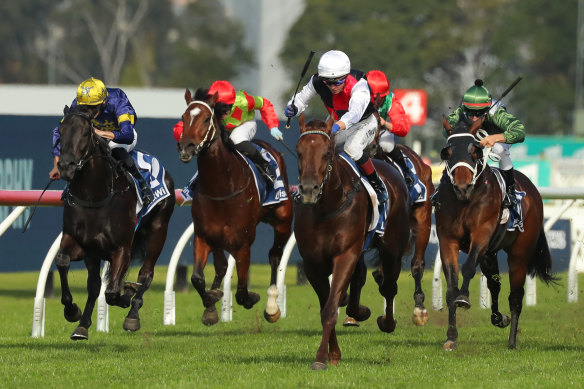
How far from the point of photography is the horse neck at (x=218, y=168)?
9.12m

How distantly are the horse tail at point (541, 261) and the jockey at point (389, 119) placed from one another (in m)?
1.22

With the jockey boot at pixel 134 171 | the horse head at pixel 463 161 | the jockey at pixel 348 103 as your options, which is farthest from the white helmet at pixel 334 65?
the jockey boot at pixel 134 171

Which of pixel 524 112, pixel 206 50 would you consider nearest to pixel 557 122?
pixel 524 112

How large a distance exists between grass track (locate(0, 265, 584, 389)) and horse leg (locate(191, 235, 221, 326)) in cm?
25

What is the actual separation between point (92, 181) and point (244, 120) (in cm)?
187

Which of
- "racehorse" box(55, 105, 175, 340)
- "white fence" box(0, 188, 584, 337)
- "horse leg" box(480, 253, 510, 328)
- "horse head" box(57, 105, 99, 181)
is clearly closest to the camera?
"horse head" box(57, 105, 99, 181)

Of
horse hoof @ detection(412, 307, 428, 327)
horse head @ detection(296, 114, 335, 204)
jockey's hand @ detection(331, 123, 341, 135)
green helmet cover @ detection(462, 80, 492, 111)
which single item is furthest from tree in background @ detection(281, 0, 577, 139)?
horse head @ detection(296, 114, 335, 204)

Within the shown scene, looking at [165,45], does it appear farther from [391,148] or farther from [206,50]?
[391,148]

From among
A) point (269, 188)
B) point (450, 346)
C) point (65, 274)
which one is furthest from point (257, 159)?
point (450, 346)

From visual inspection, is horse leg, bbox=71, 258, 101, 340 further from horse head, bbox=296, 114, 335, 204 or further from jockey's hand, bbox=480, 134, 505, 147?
jockey's hand, bbox=480, 134, 505, 147

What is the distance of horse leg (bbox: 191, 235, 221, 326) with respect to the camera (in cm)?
923

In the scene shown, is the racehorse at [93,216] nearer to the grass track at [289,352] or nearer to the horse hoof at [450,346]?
the grass track at [289,352]

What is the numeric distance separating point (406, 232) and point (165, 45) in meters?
59.1

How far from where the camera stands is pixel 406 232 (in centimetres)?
974
